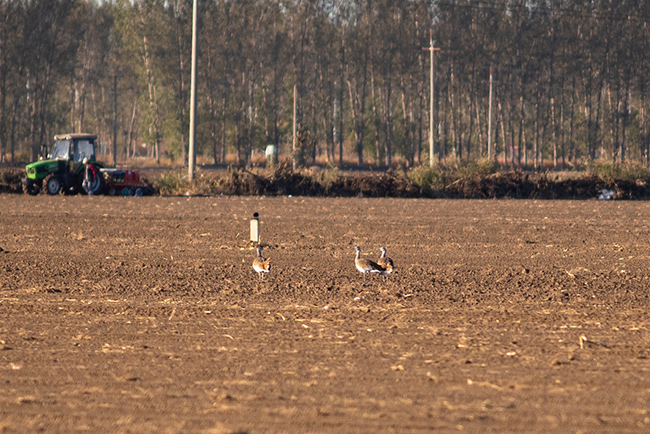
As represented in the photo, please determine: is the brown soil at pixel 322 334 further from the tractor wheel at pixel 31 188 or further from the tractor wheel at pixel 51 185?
the tractor wheel at pixel 31 188

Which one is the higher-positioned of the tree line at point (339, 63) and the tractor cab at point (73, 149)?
the tree line at point (339, 63)

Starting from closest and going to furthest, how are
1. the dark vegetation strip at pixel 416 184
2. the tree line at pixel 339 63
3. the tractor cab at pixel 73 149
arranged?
the dark vegetation strip at pixel 416 184
the tractor cab at pixel 73 149
the tree line at pixel 339 63

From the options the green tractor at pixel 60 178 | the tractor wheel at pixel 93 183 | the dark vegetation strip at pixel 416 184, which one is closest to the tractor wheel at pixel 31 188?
the green tractor at pixel 60 178

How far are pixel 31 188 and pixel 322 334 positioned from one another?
25259 mm

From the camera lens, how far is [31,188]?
31.2m

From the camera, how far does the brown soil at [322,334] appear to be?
5.72 metres

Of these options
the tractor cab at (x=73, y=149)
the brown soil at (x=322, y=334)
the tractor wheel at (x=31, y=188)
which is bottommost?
the brown soil at (x=322, y=334)

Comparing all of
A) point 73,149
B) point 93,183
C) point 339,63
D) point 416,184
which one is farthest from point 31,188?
point 339,63

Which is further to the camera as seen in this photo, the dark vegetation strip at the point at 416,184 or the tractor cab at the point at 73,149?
the tractor cab at the point at 73,149

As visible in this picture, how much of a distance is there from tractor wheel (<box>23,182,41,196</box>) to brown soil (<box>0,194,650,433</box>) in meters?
14.1

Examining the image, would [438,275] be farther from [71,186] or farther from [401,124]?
[401,124]

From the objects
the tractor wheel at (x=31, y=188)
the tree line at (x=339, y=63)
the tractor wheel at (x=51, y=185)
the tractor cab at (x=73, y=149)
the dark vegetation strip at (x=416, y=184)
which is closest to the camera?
the tractor wheel at (x=51, y=185)

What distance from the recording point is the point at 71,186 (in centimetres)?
3175

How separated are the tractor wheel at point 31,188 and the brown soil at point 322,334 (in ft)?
46.3
